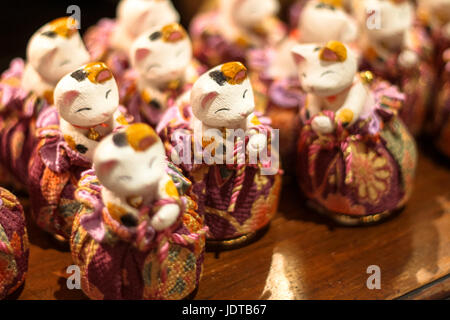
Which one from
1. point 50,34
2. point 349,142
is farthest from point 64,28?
point 349,142

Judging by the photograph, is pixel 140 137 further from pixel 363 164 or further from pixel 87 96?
pixel 363 164

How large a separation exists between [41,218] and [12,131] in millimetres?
239

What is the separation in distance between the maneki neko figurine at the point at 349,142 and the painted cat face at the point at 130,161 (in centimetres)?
44

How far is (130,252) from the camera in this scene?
104cm

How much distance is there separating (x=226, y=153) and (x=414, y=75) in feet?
2.23

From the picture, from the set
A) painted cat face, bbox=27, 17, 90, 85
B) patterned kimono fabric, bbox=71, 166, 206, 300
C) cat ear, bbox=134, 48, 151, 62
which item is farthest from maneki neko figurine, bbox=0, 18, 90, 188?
patterned kimono fabric, bbox=71, 166, 206, 300

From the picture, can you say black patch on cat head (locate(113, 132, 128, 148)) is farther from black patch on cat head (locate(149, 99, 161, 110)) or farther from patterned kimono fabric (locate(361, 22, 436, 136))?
patterned kimono fabric (locate(361, 22, 436, 136))

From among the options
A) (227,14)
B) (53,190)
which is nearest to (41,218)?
(53,190)

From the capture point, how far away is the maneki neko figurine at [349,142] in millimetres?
1240

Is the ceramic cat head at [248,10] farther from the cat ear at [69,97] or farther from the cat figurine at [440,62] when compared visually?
the cat ear at [69,97]

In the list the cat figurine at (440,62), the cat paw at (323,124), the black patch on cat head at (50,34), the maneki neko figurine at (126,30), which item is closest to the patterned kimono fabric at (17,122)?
the black patch on cat head at (50,34)

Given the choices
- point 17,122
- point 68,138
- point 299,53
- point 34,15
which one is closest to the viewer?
point 68,138

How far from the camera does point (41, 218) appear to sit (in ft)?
Result: 4.21

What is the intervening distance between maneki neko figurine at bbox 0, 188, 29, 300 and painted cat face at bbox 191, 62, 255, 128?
376 mm
